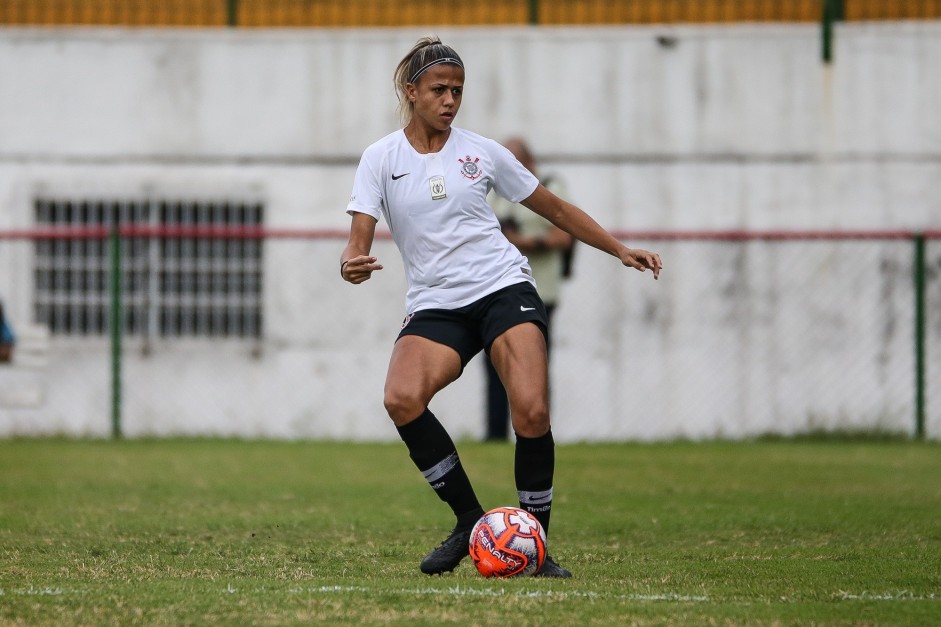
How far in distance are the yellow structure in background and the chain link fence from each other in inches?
91.3

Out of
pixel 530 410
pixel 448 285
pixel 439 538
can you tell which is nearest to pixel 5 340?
pixel 439 538

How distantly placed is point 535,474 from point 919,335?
821 centimetres

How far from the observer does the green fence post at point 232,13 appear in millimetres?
15617

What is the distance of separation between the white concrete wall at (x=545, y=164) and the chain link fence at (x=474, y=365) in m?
0.03

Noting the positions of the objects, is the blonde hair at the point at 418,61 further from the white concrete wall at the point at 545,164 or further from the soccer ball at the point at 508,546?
the white concrete wall at the point at 545,164

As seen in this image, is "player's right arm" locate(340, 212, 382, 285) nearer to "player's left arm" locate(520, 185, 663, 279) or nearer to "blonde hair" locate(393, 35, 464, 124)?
"blonde hair" locate(393, 35, 464, 124)

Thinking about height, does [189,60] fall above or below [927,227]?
above

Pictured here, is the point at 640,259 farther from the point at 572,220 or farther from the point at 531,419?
the point at 531,419

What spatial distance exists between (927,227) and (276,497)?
832 centimetres

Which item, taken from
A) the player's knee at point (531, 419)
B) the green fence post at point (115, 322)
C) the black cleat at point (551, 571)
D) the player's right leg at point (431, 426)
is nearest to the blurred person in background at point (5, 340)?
the green fence post at point (115, 322)

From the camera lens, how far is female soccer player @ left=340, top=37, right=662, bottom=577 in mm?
6035

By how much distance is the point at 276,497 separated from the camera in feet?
30.1

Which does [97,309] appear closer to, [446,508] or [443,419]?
[443,419]

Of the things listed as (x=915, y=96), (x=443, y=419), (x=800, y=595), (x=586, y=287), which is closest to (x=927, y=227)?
(x=915, y=96)
